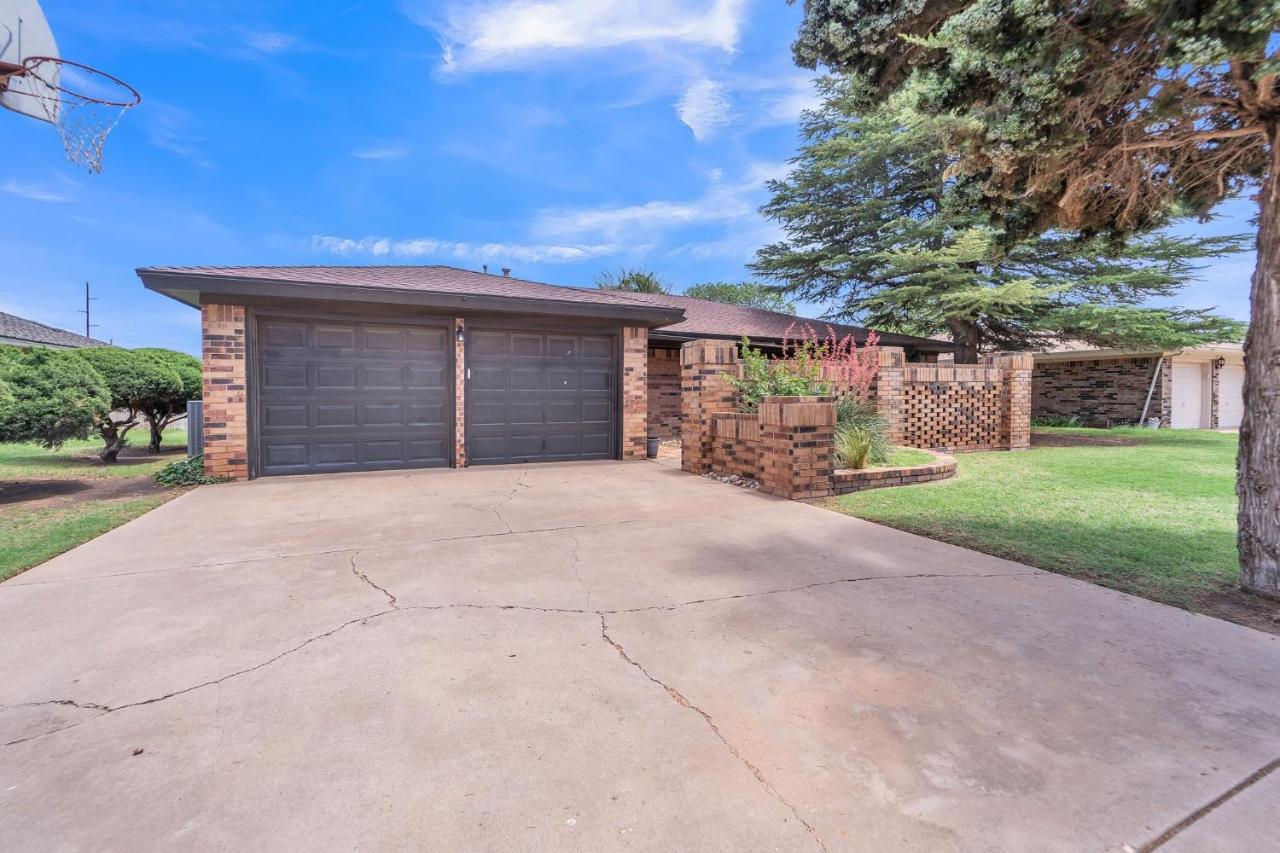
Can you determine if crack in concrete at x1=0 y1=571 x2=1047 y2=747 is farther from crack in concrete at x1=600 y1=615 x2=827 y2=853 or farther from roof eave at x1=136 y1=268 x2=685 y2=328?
roof eave at x1=136 y1=268 x2=685 y2=328

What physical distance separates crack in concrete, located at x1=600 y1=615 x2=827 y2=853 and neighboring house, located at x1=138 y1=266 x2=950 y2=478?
6276 mm

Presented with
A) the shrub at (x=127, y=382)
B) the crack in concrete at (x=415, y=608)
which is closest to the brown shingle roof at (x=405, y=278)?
the shrub at (x=127, y=382)

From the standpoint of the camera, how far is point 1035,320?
44.8ft

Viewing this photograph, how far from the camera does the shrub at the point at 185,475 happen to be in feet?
22.3

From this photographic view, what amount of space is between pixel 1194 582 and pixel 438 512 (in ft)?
18.2

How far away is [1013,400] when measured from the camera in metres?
10.6

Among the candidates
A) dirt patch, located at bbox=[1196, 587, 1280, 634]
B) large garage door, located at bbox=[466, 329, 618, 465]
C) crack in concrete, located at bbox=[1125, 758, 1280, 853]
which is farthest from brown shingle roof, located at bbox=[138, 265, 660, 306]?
crack in concrete, located at bbox=[1125, 758, 1280, 853]

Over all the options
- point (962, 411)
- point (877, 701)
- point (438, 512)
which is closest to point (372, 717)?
point (877, 701)

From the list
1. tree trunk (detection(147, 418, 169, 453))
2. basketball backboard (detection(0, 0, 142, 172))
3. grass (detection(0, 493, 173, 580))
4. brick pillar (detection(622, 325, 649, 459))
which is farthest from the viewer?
tree trunk (detection(147, 418, 169, 453))

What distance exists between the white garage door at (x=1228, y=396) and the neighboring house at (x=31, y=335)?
32859mm

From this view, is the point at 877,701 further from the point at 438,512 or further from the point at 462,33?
the point at 462,33

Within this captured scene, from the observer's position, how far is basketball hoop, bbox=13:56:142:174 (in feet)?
22.6

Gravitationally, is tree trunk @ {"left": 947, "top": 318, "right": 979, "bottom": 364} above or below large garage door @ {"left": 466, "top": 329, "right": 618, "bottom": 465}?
above

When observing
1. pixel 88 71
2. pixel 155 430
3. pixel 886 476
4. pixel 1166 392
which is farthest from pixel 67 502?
pixel 1166 392
